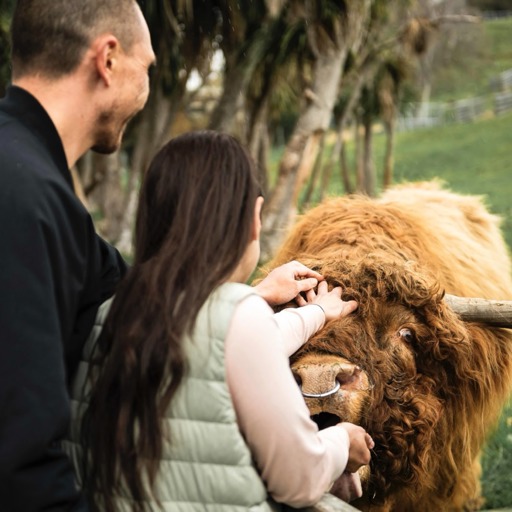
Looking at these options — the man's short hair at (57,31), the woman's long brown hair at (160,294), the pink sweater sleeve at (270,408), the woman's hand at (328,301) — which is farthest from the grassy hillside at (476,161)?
the man's short hair at (57,31)

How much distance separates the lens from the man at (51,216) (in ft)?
6.22

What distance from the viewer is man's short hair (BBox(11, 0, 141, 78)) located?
2.19 meters

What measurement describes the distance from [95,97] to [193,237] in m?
0.44

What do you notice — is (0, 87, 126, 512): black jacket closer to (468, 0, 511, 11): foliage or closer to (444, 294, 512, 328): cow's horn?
(444, 294, 512, 328): cow's horn

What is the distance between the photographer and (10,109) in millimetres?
2158

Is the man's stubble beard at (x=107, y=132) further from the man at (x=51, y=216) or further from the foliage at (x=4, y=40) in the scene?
the foliage at (x=4, y=40)

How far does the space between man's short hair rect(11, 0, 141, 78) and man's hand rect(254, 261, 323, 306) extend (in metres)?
1.25

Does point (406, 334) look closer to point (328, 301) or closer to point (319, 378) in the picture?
point (328, 301)

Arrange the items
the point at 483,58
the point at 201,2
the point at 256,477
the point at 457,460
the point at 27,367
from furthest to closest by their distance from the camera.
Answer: the point at 483,58 → the point at 201,2 → the point at 457,460 → the point at 256,477 → the point at 27,367

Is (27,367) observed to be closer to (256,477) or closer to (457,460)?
(256,477)

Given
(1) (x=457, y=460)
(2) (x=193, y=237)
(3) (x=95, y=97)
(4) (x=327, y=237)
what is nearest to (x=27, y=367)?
(2) (x=193, y=237)

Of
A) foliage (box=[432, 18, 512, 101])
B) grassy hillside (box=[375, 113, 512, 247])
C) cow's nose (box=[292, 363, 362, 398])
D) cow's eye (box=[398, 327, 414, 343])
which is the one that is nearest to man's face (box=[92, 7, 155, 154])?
cow's nose (box=[292, 363, 362, 398])

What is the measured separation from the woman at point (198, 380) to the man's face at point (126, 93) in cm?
18

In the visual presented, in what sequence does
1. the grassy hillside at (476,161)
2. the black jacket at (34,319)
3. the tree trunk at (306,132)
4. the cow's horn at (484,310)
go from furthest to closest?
1. the tree trunk at (306,132)
2. the grassy hillside at (476,161)
3. the cow's horn at (484,310)
4. the black jacket at (34,319)
